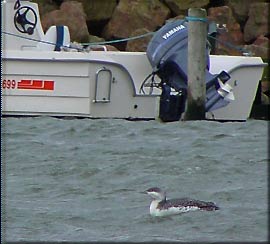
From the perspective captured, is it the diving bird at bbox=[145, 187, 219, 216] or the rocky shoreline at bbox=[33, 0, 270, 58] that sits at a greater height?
the rocky shoreline at bbox=[33, 0, 270, 58]

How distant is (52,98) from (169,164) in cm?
527

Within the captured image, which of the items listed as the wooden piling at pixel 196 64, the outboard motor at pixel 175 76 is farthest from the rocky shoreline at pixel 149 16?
the wooden piling at pixel 196 64

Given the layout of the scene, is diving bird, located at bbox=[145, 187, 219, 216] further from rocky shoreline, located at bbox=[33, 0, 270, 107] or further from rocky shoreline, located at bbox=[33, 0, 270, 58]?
rocky shoreline, located at bbox=[33, 0, 270, 58]

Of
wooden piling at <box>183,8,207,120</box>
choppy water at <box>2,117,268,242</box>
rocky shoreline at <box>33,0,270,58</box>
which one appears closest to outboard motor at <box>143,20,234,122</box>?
choppy water at <box>2,117,268,242</box>

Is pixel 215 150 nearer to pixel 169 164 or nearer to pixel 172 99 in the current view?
pixel 169 164

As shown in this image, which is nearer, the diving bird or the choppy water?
the choppy water

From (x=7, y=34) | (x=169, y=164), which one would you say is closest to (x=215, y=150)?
(x=169, y=164)

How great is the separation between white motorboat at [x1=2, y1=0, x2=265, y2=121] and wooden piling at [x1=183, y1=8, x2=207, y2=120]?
753mm

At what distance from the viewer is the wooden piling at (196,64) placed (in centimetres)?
1709

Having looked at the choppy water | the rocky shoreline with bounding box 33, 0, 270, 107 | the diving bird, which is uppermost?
the rocky shoreline with bounding box 33, 0, 270, 107

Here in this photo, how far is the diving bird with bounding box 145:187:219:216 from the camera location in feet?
33.9

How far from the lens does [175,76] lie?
18656 mm

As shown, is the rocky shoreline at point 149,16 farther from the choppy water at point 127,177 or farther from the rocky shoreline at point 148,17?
the choppy water at point 127,177

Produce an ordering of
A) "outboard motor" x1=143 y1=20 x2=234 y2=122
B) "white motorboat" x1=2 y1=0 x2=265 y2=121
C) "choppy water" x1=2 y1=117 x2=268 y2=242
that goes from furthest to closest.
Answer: "white motorboat" x1=2 y1=0 x2=265 y2=121, "outboard motor" x1=143 y1=20 x2=234 y2=122, "choppy water" x1=2 y1=117 x2=268 y2=242
